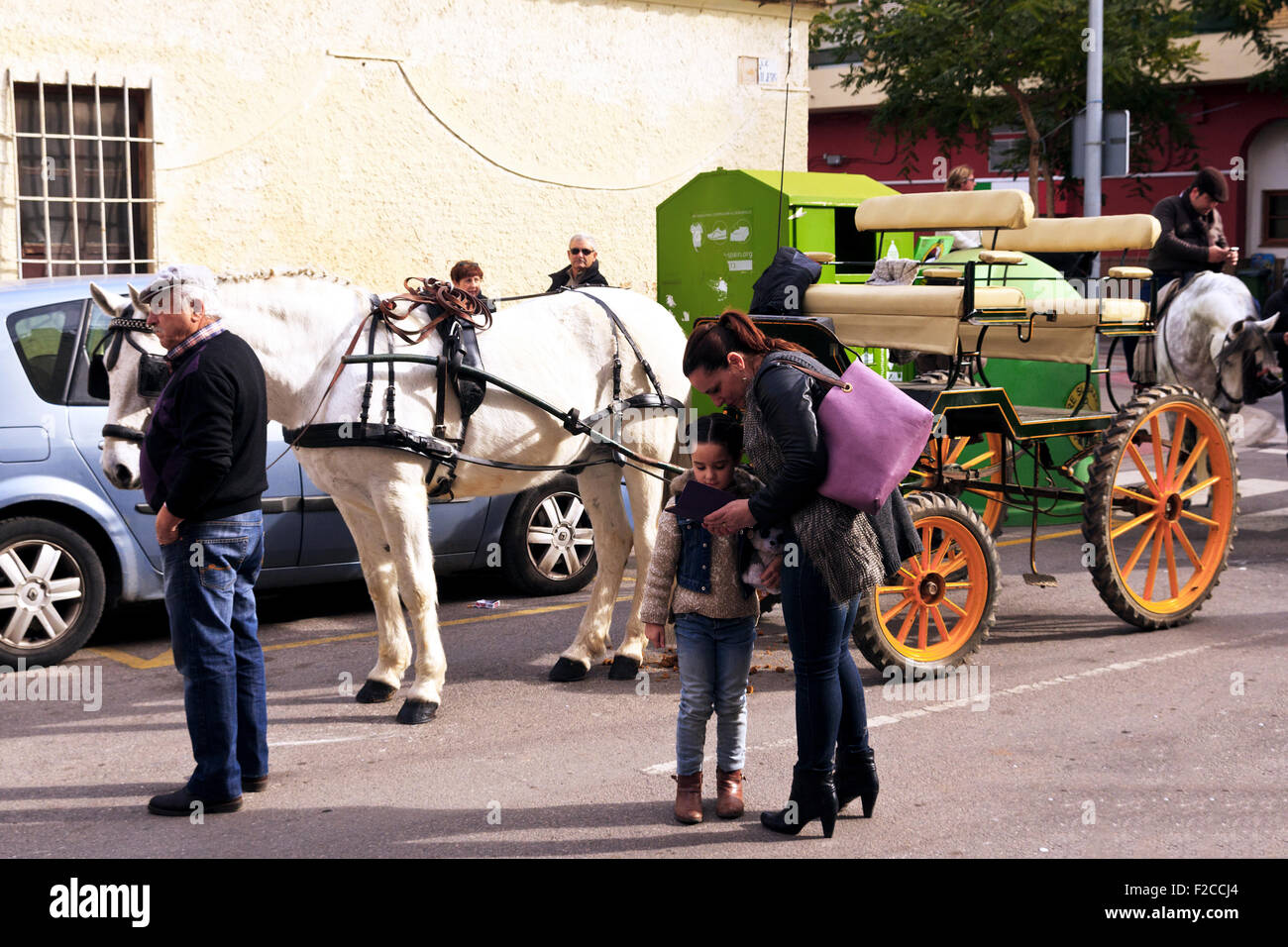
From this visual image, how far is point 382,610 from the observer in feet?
22.0

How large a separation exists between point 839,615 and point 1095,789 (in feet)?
4.56

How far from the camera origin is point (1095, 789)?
538 centimetres

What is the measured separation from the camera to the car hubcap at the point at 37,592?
6914 millimetres

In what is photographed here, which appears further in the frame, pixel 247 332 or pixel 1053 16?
pixel 1053 16

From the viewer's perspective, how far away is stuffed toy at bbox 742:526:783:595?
4816 millimetres

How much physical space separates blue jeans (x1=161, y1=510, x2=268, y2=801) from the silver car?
80.3 inches

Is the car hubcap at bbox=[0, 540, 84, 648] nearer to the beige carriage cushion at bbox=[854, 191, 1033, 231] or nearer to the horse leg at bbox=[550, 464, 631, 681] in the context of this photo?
the horse leg at bbox=[550, 464, 631, 681]

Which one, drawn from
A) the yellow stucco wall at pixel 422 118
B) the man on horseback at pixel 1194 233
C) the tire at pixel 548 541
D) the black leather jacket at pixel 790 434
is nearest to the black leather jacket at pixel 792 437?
the black leather jacket at pixel 790 434

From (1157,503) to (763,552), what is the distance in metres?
3.86

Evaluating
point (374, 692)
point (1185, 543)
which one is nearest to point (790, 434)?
point (374, 692)

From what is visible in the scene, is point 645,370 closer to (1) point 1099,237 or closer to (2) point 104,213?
(1) point 1099,237

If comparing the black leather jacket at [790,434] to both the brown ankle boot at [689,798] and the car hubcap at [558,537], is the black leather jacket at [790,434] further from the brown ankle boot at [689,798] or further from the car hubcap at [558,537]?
the car hubcap at [558,537]

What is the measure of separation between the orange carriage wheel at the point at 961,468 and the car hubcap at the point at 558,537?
2.15 metres
